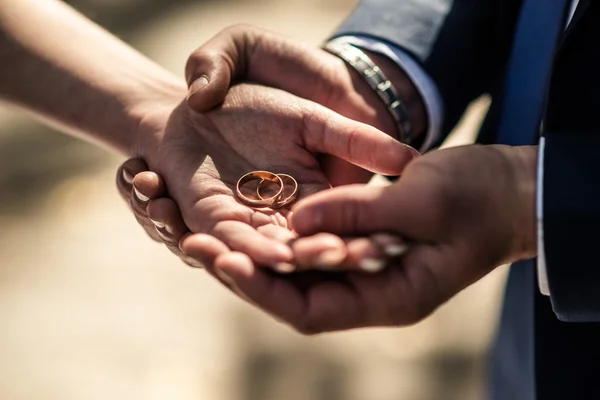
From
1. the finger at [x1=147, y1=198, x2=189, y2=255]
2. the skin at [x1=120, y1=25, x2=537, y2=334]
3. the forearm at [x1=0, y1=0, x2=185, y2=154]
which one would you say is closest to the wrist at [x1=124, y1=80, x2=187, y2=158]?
the forearm at [x1=0, y1=0, x2=185, y2=154]

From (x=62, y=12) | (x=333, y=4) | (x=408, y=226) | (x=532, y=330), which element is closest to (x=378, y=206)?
(x=408, y=226)

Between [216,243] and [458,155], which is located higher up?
[458,155]

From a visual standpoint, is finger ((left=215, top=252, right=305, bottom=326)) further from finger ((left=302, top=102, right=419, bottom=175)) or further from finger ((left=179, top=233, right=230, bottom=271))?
finger ((left=302, top=102, right=419, bottom=175))

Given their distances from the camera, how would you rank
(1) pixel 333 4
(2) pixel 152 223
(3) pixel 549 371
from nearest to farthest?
(3) pixel 549 371, (2) pixel 152 223, (1) pixel 333 4

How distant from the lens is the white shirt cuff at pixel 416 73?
3.76 feet

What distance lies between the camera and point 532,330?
99 cm

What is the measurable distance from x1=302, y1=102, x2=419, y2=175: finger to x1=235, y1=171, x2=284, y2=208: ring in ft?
0.25

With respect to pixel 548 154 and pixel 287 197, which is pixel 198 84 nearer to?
pixel 287 197

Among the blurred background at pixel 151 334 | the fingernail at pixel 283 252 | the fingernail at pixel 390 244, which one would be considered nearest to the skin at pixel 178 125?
the fingernail at pixel 283 252

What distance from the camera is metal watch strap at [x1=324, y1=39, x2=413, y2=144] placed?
3.79 ft

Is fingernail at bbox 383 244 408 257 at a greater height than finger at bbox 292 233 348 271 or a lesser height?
greater

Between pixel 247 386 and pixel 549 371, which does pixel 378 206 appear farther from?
pixel 247 386

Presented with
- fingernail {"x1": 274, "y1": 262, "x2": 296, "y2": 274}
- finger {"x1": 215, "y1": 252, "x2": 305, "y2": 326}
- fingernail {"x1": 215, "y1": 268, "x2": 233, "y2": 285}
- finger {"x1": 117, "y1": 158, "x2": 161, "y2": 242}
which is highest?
fingernail {"x1": 274, "y1": 262, "x2": 296, "y2": 274}

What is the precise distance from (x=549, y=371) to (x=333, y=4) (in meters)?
2.40
